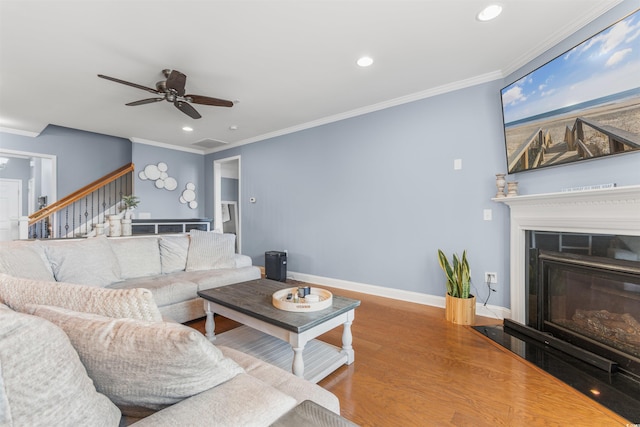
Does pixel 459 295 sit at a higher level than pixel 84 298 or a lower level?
lower

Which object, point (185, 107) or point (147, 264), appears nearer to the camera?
point (185, 107)

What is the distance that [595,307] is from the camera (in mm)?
2000

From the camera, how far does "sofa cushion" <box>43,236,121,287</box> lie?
2.32 meters

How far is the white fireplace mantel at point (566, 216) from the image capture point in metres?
1.76

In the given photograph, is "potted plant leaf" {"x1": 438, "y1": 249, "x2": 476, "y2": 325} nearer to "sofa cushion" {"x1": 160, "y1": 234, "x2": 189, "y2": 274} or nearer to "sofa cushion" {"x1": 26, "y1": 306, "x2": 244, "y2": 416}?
"sofa cushion" {"x1": 26, "y1": 306, "x2": 244, "y2": 416}

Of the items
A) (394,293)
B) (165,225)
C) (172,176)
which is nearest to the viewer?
(394,293)

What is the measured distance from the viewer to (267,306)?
1.93 metres

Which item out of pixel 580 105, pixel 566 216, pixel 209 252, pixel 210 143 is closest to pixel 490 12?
pixel 580 105

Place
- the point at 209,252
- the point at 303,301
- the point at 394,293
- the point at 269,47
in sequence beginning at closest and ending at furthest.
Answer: the point at 303,301, the point at 269,47, the point at 209,252, the point at 394,293

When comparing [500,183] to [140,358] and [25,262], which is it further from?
[25,262]

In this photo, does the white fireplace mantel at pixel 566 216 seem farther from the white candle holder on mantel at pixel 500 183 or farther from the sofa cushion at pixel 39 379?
the sofa cushion at pixel 39 379

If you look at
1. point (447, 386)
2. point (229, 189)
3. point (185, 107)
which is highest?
point (185, 107)

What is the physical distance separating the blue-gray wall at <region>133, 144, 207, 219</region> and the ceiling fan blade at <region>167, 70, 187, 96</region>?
3.29m

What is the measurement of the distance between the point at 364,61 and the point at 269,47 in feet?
2.92
